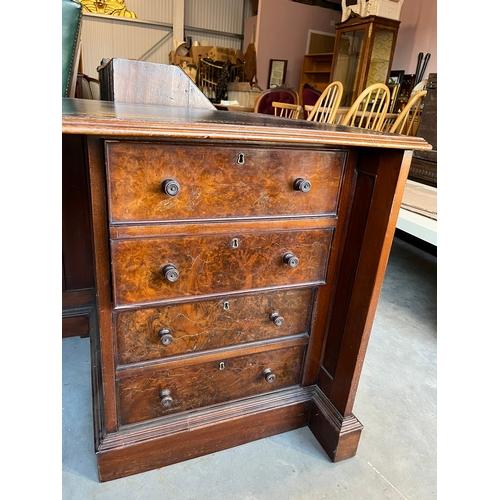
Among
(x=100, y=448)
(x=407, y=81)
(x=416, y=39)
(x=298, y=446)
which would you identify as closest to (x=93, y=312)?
(x=100, y=448)

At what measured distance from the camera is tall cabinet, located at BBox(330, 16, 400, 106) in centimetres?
422

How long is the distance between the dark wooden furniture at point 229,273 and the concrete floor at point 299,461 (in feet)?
0.13

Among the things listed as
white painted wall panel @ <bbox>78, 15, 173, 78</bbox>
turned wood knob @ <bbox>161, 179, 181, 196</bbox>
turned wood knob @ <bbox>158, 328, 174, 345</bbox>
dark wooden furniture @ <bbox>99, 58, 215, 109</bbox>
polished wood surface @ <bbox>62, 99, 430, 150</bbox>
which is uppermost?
white painted wall panel @ <bbox>78, 15, 173, 78</bbox>

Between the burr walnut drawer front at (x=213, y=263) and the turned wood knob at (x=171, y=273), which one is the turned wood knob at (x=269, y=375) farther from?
the turned wood knob at (x=171, y=273)

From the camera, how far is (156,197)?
0.75 meters

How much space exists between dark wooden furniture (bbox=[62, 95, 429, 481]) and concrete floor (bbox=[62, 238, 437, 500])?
0.04 meters

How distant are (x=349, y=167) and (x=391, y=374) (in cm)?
97

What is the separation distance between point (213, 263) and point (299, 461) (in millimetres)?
641

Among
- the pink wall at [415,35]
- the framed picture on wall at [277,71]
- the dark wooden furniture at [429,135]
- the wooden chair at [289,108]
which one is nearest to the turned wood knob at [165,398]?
Answer: the dark wooden furniture at [429,135]

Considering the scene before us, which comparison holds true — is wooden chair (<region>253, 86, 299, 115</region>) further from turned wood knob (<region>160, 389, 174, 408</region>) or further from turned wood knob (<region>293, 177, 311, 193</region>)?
turned wood knob (<region>160, 389, 174, 408</region>)

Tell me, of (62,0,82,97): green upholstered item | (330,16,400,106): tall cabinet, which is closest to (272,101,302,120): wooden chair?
(330,16,400,106): tall cabinet

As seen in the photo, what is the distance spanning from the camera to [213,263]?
2.85 feet

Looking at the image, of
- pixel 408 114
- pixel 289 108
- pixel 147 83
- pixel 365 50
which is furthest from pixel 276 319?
pixel 365 50

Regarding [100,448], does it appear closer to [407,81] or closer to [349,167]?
[349,167]
